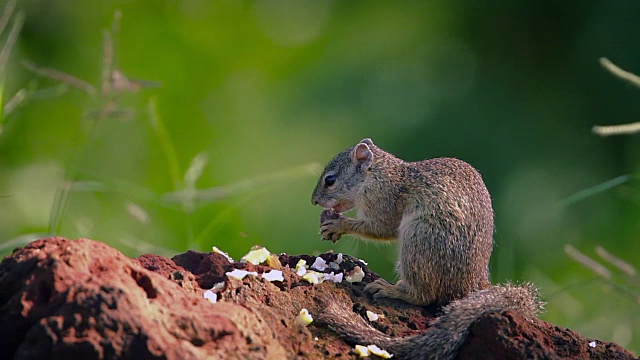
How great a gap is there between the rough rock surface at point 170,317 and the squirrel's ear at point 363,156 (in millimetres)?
1156

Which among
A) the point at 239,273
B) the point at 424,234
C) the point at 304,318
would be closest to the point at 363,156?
the point at 424,234

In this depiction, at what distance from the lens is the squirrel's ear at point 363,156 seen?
419 centimetres

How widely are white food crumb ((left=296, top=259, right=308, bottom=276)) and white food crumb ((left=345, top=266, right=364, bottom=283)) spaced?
15 centimetres

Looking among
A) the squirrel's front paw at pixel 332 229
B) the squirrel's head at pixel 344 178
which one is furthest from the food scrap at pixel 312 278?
the squirrel's head at pixel 344 178

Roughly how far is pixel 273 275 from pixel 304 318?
254 mm

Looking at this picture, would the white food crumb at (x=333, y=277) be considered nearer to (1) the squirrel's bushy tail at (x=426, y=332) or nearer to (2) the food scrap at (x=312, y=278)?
(2) the food scrap at (x=312, y=278)

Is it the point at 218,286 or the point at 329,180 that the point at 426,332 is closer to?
the point at 218,286

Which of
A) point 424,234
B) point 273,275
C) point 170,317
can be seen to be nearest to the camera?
point 170,317

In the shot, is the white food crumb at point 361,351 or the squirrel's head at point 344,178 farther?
the squirrel's head at point 344,178

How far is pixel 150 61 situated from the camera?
6.42 m

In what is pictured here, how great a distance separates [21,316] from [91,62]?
14.6 feet

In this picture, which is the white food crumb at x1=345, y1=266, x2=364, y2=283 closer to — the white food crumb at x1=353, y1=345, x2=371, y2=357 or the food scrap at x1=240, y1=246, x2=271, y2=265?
the food scrap at x1=240, y1=246, x2=271, y2=265

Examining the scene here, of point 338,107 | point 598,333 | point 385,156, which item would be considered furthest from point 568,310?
point 338,107

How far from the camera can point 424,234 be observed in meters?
3.54
